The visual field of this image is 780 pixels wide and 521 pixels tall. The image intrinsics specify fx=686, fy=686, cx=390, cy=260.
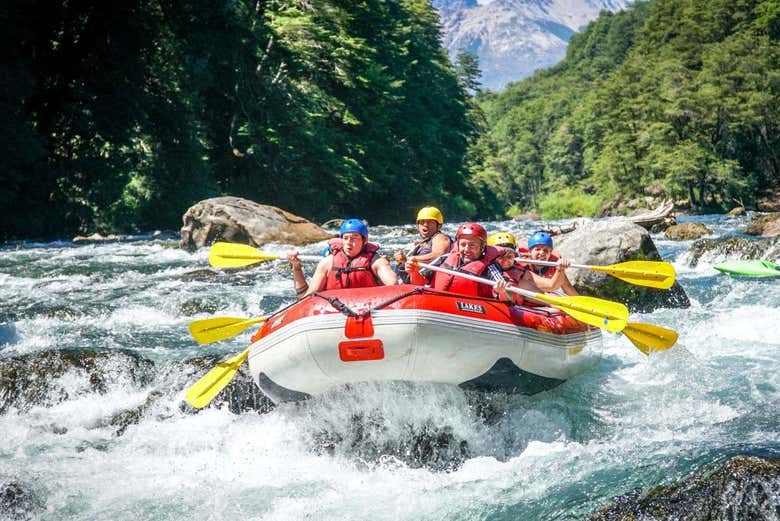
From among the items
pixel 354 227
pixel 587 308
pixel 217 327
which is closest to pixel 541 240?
pixel 587 308

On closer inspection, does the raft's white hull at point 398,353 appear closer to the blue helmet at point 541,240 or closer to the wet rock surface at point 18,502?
the wet rock surface at point 18,502

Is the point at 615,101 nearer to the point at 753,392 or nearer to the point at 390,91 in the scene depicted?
the point at 390,91

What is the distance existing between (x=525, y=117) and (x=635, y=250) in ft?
239

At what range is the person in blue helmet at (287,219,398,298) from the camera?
5676 millimetres

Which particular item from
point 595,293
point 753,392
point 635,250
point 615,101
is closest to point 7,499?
point 753,392

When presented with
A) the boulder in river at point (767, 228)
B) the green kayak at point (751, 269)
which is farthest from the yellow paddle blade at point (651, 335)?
the boulder in river at point (767, 228)

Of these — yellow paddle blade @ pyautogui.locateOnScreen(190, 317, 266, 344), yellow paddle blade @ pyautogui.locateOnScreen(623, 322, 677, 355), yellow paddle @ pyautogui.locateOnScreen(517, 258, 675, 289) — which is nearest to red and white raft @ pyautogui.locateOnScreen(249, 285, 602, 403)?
yellow paddle blade @ pyautogui.locateOnScreen(190, 317, 266, 344)

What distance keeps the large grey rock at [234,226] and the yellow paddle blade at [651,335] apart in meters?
9.68

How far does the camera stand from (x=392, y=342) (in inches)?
179

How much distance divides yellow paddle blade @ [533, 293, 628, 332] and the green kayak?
570 centimetres

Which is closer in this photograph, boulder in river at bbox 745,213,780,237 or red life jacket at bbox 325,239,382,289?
red life jacket at bbox 325,239,382,289

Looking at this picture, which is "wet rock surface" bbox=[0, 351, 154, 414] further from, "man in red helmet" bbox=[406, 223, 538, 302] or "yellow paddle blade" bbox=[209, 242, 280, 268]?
"man in red helmet" bbox=[406, 223, 538, 302]

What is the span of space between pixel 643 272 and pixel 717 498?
339 cm

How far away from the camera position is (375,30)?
100 feet
